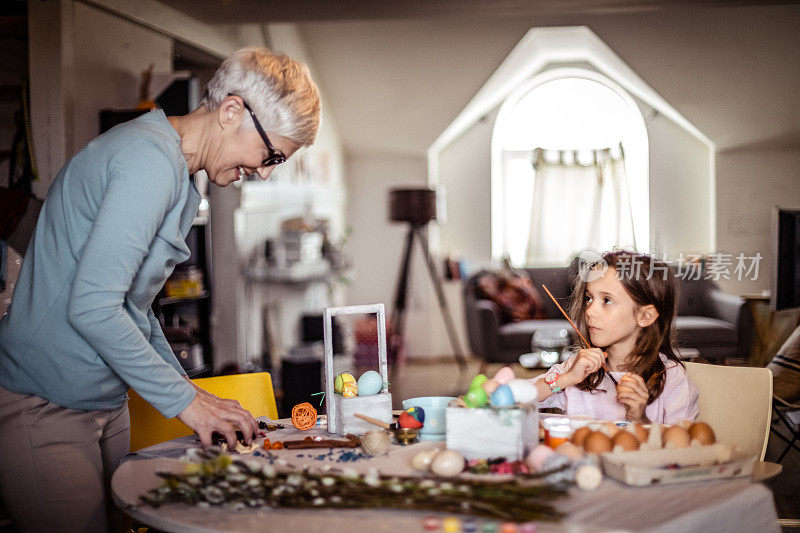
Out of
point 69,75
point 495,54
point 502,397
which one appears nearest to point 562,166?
point 495,54

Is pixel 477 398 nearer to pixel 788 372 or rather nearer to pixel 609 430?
pixel 609 430

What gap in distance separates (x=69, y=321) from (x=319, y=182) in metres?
5.37

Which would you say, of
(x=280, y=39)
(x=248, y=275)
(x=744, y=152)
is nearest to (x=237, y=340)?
(x=248, y=275)

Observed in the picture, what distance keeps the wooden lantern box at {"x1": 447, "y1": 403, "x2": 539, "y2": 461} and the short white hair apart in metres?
0.62

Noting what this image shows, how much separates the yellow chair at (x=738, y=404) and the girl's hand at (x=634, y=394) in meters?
0.28

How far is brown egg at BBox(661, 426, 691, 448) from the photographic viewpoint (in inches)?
48.4

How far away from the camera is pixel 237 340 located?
17.6ft

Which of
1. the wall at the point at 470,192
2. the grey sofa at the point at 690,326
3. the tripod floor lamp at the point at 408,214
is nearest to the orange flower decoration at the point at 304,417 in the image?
the grey sofa at the point at 690,326

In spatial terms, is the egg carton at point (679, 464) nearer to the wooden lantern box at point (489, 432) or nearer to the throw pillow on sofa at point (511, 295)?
the wooden lantern box at point (489, 432)

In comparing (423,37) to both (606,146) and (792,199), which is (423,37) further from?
(792,199)

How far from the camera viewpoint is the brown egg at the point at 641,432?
1.28m

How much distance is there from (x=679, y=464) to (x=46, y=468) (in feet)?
3.57

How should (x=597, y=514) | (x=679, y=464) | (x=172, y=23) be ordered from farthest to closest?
(x=172, y=23) → (x=679, y=464) → (x=597, y=514)

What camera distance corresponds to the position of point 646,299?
1992 mm
